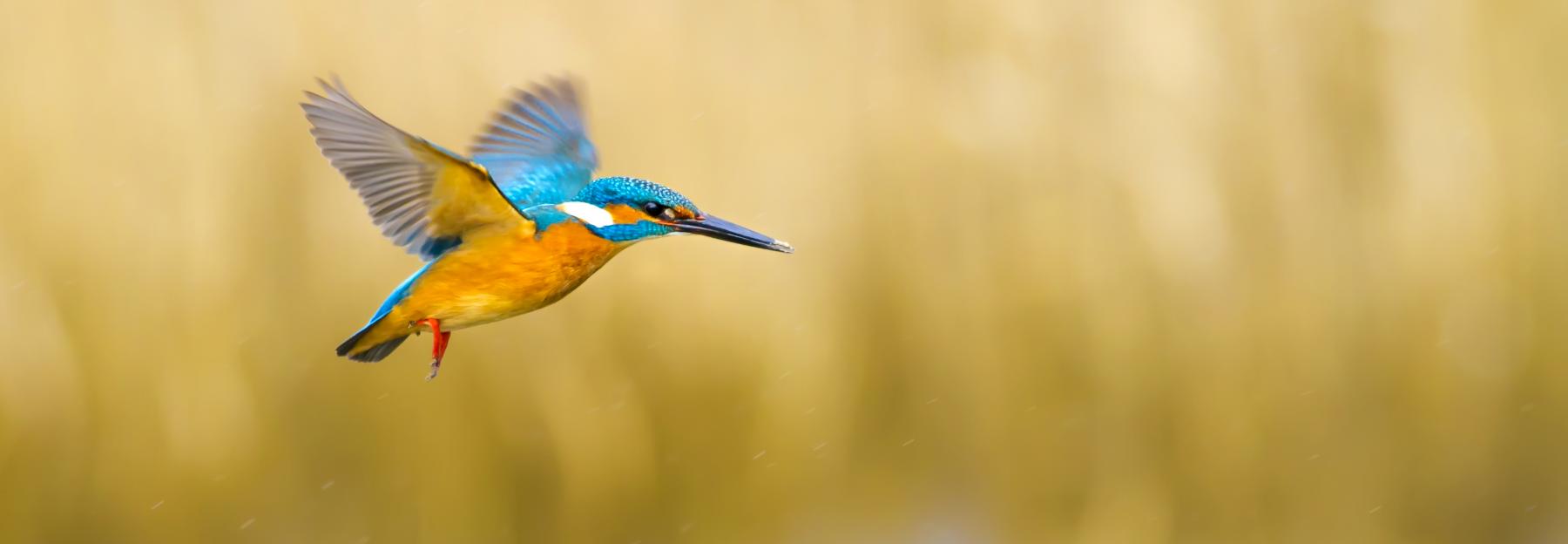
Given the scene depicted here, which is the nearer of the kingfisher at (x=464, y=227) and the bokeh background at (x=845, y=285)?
the kingfisher at (x=464, y=227)

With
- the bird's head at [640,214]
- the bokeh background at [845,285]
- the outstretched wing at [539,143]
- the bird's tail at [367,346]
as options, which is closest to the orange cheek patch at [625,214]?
the bird's head at [640,214]

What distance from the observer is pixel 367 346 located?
94cm

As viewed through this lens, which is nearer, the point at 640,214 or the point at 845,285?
the point at 640,214

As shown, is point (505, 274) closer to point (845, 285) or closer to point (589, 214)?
point (589, 214)

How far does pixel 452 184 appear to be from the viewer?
2.99ft

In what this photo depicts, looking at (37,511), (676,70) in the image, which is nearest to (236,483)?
(37,511)

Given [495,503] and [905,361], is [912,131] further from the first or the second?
[495,503]

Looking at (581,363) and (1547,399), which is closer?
(581,363)

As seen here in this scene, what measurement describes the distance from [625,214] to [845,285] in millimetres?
1534

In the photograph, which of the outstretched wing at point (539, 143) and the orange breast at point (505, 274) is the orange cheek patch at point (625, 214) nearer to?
the orange breast at point (505, 274)

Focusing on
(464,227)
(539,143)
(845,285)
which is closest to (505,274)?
(464,227)

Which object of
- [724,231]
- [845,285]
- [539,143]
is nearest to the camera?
[724,231]

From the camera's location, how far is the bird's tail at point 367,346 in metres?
0.91

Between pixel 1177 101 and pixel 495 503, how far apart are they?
52.3 inches
